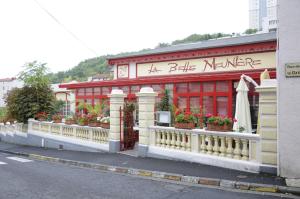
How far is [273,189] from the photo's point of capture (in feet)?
22.6

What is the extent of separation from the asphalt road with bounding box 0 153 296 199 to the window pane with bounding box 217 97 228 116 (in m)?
8.91

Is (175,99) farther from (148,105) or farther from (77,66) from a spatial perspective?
(77,66)

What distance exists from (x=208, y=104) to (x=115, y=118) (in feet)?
21.2

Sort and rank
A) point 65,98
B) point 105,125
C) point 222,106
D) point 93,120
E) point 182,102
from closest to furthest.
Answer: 1. point 105,125
2. point 93,120
3. point 222,106
4. point 182,102
5. point 65,98

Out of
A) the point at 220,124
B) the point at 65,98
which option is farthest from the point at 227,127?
the point at 65,98

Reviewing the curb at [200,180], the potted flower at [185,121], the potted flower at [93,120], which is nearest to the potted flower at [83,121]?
the potted flower at [93,120]

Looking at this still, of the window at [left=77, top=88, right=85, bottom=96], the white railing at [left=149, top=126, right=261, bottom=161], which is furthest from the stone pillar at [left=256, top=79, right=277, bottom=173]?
the window at [left=77, top=88, right=85, bottom=96]

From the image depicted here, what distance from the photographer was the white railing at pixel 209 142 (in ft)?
28.0

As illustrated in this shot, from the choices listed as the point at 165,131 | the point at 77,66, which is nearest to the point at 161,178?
the point at 165,131

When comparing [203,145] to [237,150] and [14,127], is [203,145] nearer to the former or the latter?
[237,150]

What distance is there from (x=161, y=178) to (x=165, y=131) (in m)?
2.49

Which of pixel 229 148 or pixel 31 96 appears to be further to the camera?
pixel 31 96

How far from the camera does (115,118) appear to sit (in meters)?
12.7

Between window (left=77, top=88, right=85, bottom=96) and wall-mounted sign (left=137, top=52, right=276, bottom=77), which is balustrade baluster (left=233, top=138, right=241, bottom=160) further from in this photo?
window (left=77, top=88, right=85, bottom=96)
